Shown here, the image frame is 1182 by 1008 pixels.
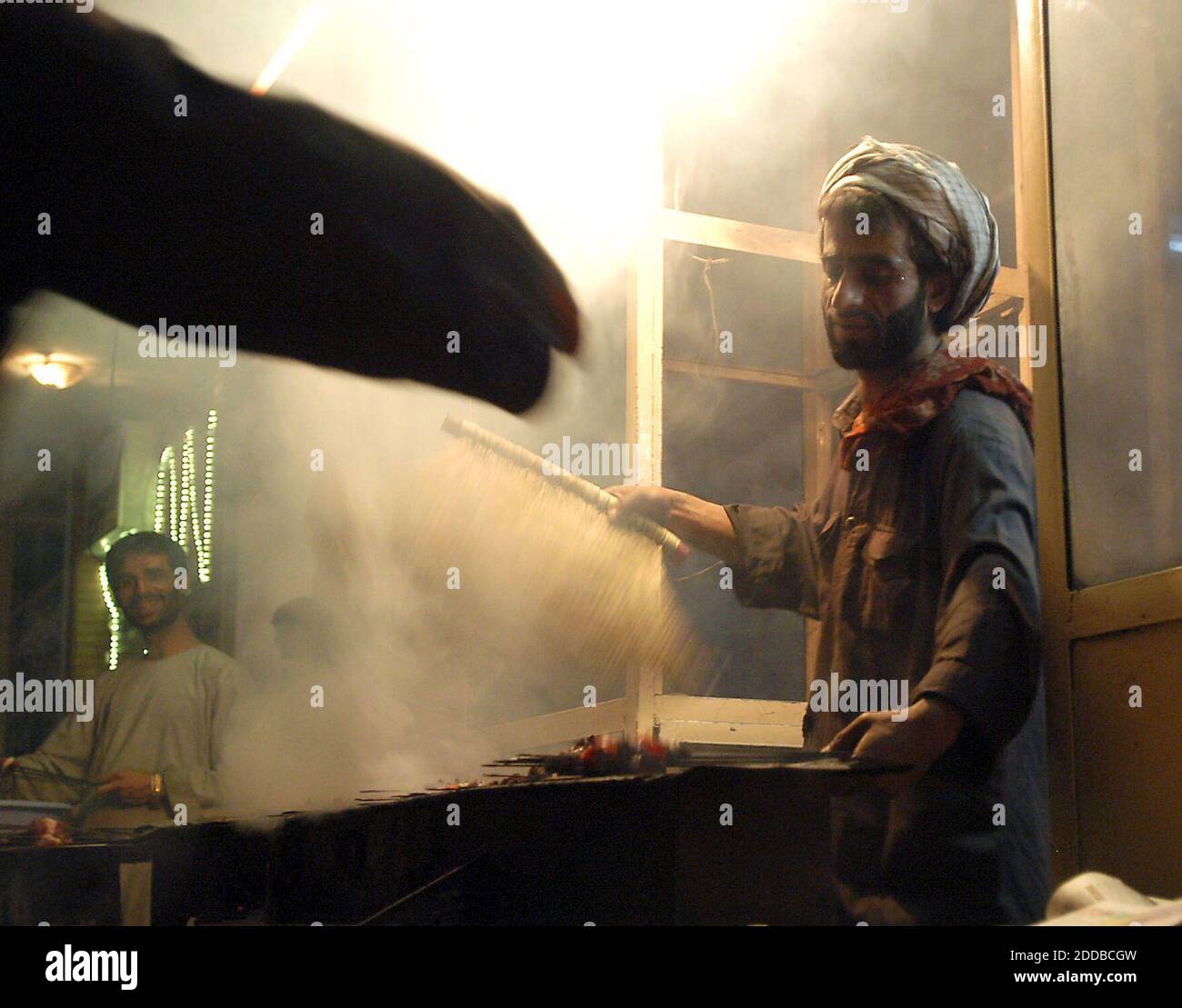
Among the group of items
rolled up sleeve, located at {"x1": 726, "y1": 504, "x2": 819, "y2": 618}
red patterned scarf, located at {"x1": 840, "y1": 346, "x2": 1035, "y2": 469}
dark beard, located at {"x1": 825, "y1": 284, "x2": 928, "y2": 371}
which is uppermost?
dark beard, located at {"x1": 825, "y1": 284, "x2": 928, "y2": 371}

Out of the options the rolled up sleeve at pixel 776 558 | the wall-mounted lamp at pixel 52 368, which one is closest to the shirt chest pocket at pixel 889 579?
the rolled up sleeve at pixel 776 558

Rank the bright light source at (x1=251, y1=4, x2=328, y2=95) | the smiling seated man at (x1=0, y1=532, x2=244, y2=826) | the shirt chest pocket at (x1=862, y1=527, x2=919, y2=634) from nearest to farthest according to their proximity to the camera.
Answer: the shirt chest pocket at (x1=862, y1=527, x2=919, y2=634), the smiling seated man at (x1=0, y1=532, x2=244, y2=826), the bright light source at (x1=251, y1=4, x2=328, y2=95)

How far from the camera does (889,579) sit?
315cm

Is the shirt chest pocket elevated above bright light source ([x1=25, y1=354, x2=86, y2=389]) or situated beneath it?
situated beneath

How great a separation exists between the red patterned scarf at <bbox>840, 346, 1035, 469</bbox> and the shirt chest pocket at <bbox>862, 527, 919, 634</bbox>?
28 centimetres

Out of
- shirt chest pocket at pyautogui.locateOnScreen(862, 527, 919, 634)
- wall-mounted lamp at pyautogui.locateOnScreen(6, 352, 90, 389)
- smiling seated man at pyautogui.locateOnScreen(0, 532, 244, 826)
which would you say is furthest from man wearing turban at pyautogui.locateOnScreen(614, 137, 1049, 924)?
wall-mounted lamp at pyautogui.locateOnScreen(6, 352, 90, 389)

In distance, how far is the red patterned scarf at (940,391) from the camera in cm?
317

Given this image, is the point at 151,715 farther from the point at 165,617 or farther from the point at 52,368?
the point at 52,368

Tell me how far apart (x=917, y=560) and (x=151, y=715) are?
267 centimetres

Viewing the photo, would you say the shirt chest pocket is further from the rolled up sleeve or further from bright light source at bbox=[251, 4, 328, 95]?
bright light source at bbox=[251, 4, 328, 95]

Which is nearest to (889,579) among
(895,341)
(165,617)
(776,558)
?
(776,558)

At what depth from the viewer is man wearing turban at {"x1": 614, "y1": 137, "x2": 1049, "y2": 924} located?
2869 millimetres

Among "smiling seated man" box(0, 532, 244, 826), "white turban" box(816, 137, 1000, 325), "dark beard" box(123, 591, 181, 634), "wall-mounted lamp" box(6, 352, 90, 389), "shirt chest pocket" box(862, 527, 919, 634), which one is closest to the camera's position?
"shirt chest pocket" box(862, 527, 919, 634)

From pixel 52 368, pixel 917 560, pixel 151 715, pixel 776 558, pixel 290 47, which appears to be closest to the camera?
pixel 917 560
